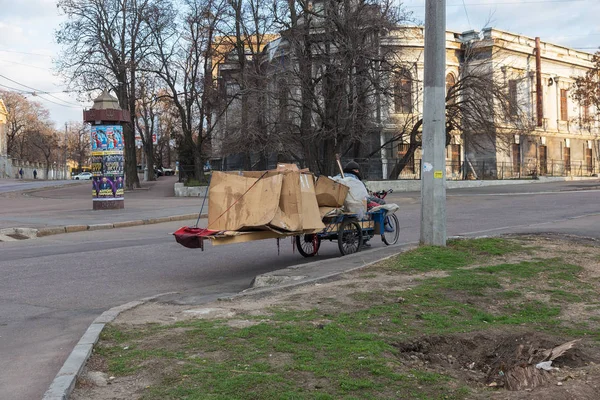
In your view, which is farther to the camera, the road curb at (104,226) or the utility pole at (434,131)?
the road curb at (104,226)

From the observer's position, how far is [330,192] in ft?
38.4

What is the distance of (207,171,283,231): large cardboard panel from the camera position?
33.4ft

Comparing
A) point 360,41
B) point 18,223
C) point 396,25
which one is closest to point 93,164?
point 18,223

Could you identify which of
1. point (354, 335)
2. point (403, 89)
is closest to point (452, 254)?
point (354, 335)

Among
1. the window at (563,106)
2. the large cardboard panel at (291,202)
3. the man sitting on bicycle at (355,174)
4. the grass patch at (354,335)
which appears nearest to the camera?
the grass patch at (354,335)

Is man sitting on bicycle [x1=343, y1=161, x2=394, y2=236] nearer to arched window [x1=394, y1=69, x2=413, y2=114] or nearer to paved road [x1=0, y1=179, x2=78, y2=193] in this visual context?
arched window [x1=394, y1=69, x2=413, y2=114]

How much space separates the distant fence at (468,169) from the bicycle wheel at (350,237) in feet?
82.1

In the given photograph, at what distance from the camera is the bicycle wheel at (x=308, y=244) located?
12125 mm

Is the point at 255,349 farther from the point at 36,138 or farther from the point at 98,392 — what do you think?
the point at 36,138

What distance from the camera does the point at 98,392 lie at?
15.7 feet

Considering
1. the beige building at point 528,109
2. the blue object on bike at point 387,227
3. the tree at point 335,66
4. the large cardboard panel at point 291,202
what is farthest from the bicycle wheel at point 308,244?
the beige building at point 528,109

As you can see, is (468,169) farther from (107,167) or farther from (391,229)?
(391,229)

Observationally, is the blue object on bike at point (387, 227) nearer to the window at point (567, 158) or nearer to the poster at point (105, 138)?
the poster at point (105, 138)

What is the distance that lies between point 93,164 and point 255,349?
23.4 meters
